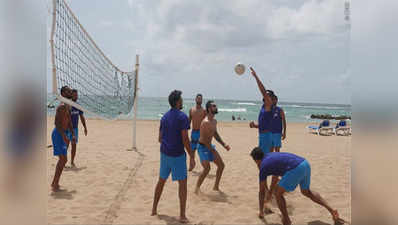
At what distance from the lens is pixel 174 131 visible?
353 cm

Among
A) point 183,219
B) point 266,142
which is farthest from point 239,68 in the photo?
point 183,219

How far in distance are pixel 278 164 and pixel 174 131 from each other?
4.13 feet

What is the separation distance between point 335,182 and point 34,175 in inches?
219

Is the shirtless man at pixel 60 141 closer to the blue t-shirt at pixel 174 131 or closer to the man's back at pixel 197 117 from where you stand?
the blue t-shirt at pixel 174 131

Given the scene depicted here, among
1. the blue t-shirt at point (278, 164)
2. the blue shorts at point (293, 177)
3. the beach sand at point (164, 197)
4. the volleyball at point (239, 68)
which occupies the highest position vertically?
the volleyball at point (239, 68)

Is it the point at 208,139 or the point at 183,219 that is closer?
the point at 183,219

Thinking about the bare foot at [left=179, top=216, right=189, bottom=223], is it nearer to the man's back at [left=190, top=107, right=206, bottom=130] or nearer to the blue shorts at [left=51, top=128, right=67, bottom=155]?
the blue shorts at [left=51, top=128, right=67, bottom=155]

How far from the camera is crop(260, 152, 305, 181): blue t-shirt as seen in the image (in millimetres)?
3326

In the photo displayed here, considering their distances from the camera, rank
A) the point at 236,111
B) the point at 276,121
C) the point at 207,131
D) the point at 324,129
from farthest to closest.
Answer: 1. the point at 236,111
2. the point at 324,129
3. the point at 276,121
4. the point at 207,131

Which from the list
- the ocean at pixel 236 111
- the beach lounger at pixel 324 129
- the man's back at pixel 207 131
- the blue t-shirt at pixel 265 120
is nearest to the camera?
the man's back at pixel 207 131

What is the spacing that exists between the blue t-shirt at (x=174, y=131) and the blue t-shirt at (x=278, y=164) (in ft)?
3.24

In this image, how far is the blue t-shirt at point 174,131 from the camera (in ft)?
11.6

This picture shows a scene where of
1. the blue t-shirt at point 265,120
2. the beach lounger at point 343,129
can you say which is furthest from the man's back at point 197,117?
the beach lounger at point 343,129

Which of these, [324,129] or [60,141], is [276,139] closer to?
[60,141]
